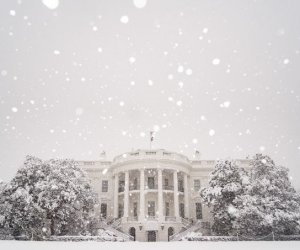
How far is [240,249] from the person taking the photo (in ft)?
48.6

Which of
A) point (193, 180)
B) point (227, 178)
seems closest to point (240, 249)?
point (227, 178)

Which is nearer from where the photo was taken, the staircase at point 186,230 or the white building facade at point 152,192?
the staircase at point 186,230

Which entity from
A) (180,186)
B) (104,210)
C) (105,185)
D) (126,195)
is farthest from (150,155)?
(104,210)

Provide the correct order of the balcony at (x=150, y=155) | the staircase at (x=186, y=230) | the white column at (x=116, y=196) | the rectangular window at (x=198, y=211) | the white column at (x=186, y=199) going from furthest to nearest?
the rectangular window at (x=198, y=211) < the white column at (x=116, y=196) < the white column at (x=186, y=199) < the balcony at (x=150, y=155) < the staircase at (x=186, y=230)

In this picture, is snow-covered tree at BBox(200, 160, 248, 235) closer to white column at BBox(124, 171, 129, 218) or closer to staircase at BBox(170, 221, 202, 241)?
staircase at BBox(170, 221, 202, 241)

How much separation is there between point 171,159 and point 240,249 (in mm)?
22989

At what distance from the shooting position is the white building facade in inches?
1368

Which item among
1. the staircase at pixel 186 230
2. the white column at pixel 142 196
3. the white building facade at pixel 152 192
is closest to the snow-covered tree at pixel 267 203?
the staircase at pixel 186 230

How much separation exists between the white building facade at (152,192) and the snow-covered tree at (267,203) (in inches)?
337

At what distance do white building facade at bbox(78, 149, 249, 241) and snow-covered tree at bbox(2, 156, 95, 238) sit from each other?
8.50 metres

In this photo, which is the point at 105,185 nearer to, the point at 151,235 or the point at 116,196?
the point at 116,196

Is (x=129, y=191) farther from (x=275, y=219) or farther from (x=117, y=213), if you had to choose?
(x=275, y=219)

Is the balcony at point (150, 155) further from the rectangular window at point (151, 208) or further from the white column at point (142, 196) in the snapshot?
the rectangular window at point (151, 208)

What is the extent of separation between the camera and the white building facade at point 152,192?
34750 mm
